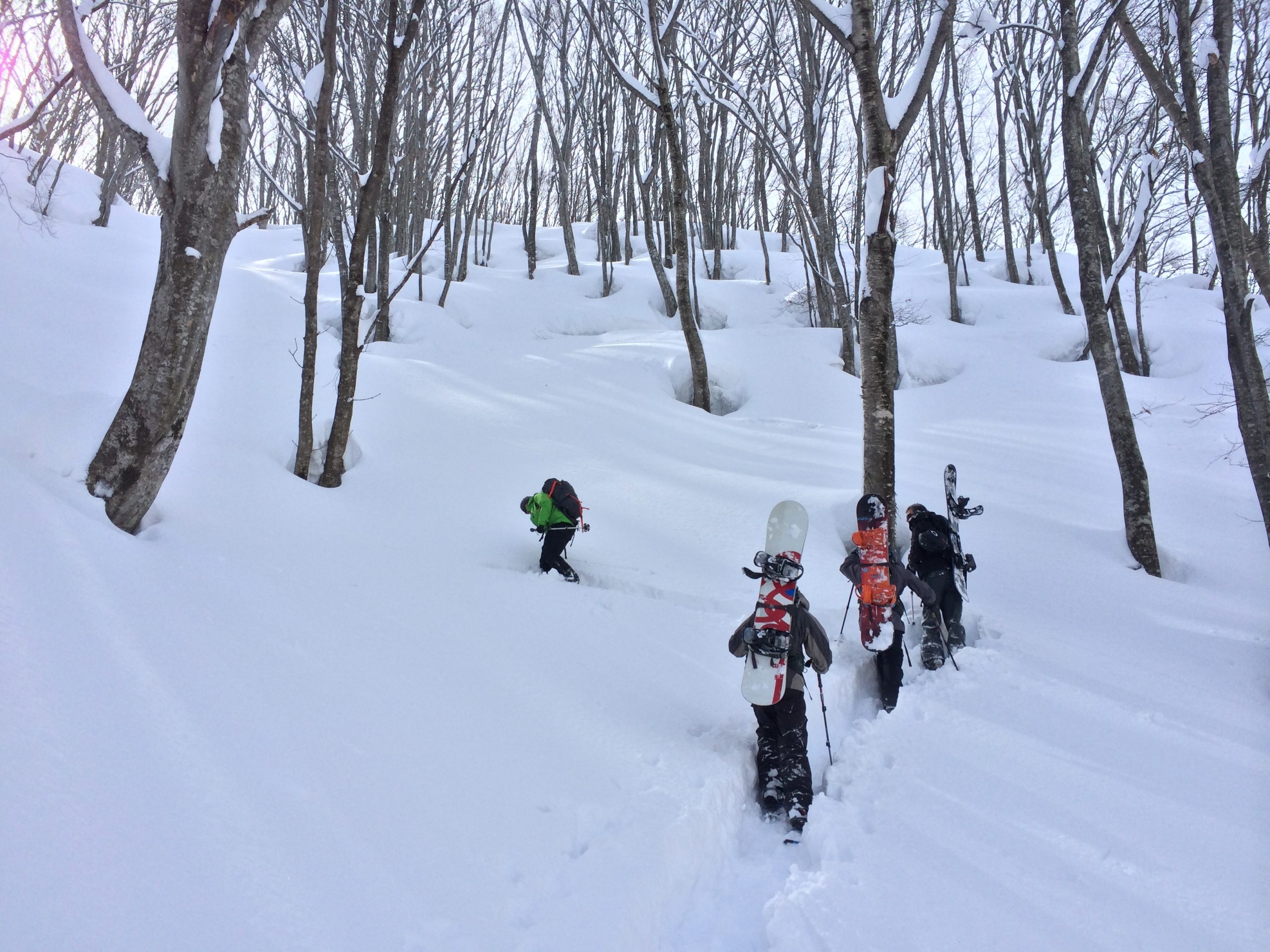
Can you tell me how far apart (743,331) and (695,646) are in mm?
11108

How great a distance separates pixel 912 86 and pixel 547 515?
5.04m

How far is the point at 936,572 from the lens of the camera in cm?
553

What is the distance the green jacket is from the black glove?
3176mm

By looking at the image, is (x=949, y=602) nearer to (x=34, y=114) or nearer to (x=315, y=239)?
(x=315, y=239)

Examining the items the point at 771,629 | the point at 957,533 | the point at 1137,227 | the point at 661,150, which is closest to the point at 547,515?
the point at 771,629

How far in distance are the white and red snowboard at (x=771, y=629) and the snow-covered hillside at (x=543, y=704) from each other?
16.7 inches

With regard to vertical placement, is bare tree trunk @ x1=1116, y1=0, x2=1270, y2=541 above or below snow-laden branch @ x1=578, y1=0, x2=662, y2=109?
below

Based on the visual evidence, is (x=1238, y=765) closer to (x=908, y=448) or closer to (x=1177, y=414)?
(x=908, y=448)

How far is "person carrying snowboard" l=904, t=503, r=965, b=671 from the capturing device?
5.16 m

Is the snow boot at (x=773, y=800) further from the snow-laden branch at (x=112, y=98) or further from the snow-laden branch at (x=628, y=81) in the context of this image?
the snow-laden branch at (x=628, y=81)

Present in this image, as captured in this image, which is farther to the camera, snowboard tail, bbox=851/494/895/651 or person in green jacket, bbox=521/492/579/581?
person in green jacket, bbox=521/492/579/581

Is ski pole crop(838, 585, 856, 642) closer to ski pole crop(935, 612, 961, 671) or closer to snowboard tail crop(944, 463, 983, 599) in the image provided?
ski pole crop(935, 612, 961, 671)

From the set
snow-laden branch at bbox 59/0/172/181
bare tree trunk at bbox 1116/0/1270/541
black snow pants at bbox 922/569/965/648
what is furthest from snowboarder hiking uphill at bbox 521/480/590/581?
bare tree trunk at bbox 1116/0/1270/541

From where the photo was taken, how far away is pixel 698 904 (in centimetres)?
268
